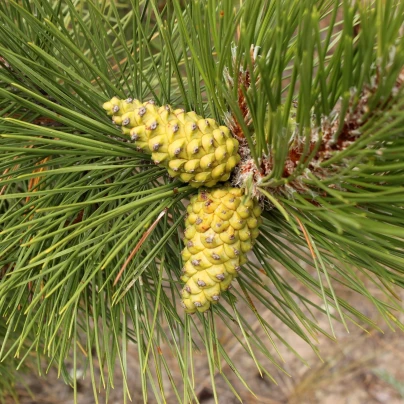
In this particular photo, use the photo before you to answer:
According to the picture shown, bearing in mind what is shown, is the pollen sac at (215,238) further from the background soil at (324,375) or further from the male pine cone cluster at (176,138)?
the background soil at (324,375)

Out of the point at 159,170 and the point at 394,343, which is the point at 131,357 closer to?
the point at 394,343

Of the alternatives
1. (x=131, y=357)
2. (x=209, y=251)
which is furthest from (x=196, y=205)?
(x=131, y=357)

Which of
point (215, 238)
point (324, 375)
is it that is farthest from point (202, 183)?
point (324, 375)

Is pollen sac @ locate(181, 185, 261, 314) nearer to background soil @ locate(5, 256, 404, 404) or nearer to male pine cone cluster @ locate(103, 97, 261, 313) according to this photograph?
male pine cone cluster @ locate(103, 97, 261, 313)

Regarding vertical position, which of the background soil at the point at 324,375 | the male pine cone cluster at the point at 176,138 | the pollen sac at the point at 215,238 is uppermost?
the male pine cone cluster at the point at 176,138

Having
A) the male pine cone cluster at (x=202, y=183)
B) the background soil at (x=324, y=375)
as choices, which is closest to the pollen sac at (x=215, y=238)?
the male pine cone cluster at (x=202, y=183)

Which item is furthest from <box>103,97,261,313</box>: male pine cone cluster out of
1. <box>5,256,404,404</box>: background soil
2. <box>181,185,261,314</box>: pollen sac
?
<box>5,256,404,404</box>: background soil
